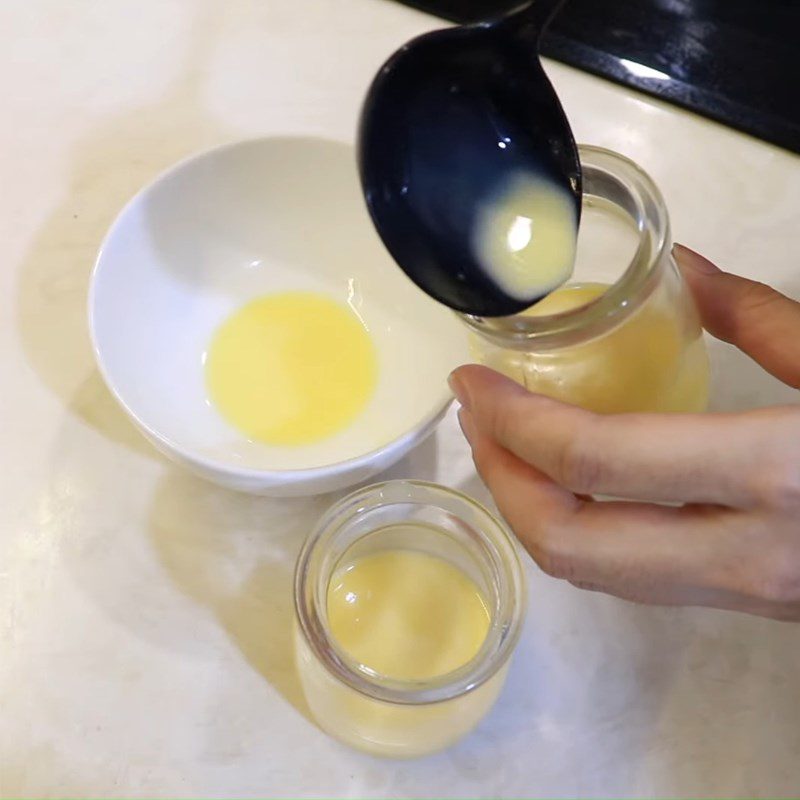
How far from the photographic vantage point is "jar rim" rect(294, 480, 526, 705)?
0.53m

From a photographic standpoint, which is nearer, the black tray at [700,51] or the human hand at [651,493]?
the human hand at [651,493]

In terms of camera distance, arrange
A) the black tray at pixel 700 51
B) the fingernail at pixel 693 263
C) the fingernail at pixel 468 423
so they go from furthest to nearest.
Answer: the black tray at pixel 700 51
the fingernail at pixel 693 263
the fingernail at pixel 468 423

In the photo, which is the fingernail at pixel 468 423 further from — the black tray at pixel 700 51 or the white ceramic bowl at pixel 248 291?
the black tray at pixel 700 51

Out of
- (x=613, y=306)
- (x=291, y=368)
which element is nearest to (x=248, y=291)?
(x=291, y=368)

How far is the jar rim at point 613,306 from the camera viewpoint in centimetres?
49

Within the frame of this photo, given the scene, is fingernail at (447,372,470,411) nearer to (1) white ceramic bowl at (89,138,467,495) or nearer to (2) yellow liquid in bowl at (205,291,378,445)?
(1) white ceramic bowl at (89,138,467,495)

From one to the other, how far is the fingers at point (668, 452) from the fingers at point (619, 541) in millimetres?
18

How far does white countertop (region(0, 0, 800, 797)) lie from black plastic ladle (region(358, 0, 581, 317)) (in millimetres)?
233

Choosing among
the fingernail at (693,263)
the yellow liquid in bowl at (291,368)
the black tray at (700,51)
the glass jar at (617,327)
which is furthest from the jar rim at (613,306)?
the black tray at (700,51)

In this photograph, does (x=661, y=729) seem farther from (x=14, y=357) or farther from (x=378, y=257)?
(x=14, y=357)

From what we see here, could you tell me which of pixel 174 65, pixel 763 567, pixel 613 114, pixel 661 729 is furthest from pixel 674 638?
pixel 174 65

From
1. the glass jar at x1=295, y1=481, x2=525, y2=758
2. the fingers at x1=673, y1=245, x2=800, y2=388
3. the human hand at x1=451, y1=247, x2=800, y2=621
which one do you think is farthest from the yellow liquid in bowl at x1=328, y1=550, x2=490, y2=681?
the fingers at x1=673, y1=245, x2=800, y2=388

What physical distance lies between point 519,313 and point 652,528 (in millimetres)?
144

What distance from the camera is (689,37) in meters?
0.90
